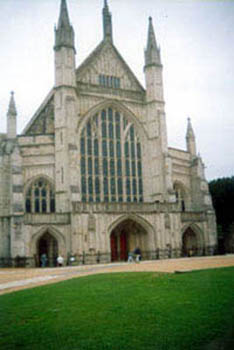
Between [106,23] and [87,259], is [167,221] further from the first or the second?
[106,23]

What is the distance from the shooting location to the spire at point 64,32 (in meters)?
41.6

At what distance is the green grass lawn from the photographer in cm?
845

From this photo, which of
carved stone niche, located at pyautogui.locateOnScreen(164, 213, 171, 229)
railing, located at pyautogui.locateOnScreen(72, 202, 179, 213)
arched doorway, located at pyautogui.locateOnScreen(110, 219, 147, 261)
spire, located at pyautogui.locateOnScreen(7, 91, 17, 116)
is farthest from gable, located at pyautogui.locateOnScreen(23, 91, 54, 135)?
carved stone niche, located at pyautogui.locateOnScreen(164, 213, 171, 229)

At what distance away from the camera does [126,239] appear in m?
41.7

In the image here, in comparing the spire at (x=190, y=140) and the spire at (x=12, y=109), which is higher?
the spire at (x=12, y=109)

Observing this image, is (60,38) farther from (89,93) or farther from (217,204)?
(217,204)

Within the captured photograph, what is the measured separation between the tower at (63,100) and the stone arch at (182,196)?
1404 centimetres

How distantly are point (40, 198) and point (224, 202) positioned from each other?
23.6m

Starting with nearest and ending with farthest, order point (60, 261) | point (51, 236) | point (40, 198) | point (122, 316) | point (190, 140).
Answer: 1. point (122, 316)
2. point (60, 261)
3. point (51, 236)
4. point (40, 198)
5. point (190, 140)

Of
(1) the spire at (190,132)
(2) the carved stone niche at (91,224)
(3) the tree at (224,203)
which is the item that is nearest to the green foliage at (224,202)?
(3) the tree at (224,203)

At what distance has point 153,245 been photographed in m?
39.8

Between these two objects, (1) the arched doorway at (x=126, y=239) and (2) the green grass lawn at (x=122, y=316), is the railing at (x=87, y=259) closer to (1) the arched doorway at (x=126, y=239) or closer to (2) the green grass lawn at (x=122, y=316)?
(1) the arched doorway at (x=126, y=239)

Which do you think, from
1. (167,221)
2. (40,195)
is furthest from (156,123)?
(40,195)

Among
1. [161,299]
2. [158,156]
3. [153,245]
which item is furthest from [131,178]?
[161,299]
